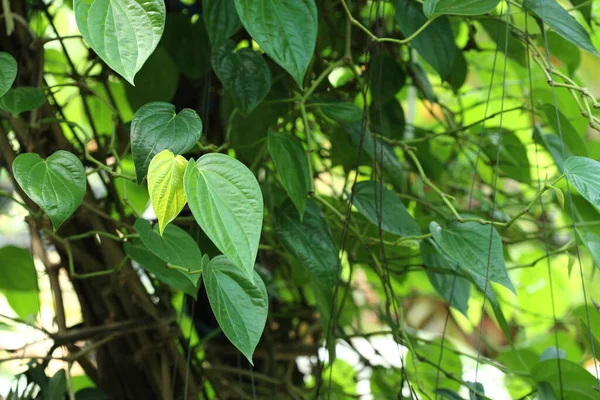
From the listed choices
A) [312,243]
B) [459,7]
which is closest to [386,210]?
[312,243]

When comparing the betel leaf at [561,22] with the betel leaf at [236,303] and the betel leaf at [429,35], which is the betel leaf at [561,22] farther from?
the betel leaf at [236,303]

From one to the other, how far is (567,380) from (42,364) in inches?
17.7

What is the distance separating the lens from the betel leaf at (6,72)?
1.44 feet

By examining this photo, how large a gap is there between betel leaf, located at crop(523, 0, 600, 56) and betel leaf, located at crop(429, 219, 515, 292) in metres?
0.15

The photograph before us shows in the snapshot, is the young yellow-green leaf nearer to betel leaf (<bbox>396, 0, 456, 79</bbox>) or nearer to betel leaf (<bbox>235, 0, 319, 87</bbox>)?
betel leaf (<bbox>235, 0, 319, 87</bbox>)

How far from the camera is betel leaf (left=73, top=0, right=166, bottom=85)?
1.20 feet

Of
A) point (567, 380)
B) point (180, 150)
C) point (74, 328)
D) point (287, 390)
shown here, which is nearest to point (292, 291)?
point (287, 390)

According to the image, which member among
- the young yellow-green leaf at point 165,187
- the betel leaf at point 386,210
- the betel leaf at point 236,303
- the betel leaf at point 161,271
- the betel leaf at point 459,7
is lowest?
the betel leaf at point 236,303

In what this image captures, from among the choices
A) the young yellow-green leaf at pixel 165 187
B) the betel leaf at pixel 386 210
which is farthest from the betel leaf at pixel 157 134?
the betel leaf at pixel 386 210

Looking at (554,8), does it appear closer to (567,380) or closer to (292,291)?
(567,380)

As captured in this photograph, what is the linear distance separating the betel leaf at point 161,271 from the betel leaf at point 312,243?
3.1 inches

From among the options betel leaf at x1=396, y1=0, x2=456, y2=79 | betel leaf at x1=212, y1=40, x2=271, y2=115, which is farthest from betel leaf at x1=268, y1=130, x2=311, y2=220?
betel leaf at x1=396, y1=0, x2=456, y2=79

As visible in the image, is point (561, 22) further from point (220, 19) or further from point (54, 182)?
point (54, 182)

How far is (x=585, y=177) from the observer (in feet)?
1.46
